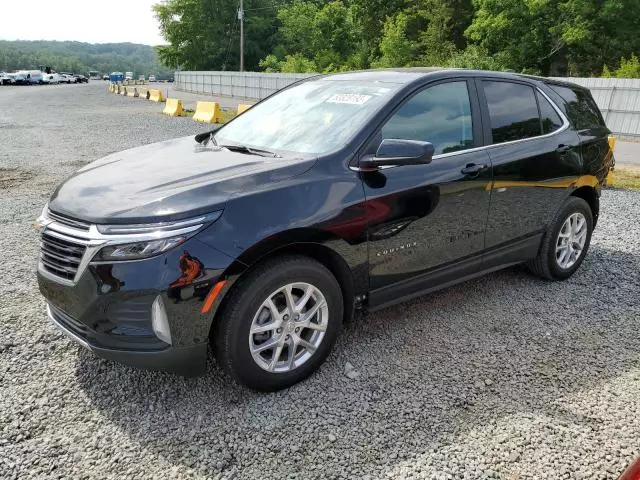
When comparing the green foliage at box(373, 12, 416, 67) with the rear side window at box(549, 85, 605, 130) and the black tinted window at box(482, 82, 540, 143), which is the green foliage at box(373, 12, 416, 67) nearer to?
the rear side window at box(549, 85, 605, 130)

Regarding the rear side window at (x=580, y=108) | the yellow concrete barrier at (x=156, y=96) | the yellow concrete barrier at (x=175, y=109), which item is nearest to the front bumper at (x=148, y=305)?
the rear side window at (x=580, y=108)

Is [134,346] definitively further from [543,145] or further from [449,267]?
[543,145]

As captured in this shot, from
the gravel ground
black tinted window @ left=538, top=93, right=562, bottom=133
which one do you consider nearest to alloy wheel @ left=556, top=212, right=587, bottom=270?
the gravel ground

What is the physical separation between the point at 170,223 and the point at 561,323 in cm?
302

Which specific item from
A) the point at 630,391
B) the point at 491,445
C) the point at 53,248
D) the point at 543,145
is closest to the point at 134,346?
the point at 53,248

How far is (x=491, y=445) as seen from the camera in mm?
2623

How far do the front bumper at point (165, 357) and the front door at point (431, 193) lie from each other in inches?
46.4

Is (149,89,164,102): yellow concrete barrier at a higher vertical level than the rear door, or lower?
higher

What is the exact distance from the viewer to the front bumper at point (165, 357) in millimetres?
2623

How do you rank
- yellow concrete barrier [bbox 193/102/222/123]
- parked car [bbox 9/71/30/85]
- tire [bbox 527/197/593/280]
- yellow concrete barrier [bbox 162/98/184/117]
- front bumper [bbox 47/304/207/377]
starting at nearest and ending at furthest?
1. front bumper [bbox 47/304/207/377]
2. tire [bbox 527/197/593/280]
3. yellow concrete barrier [bbox 193/102/222/123]
4. yellow concrete barrier [bbox 162/98/184/117]
5. parked car [bbox 9/71/30/85]

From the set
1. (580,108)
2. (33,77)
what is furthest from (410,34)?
(33,77)

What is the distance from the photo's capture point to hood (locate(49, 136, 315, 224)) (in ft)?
8.63

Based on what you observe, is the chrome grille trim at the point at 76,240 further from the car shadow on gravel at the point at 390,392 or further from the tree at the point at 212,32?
the tree at the point at 212,32

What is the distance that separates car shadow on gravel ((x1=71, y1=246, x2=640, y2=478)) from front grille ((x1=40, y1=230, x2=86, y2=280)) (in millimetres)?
752
